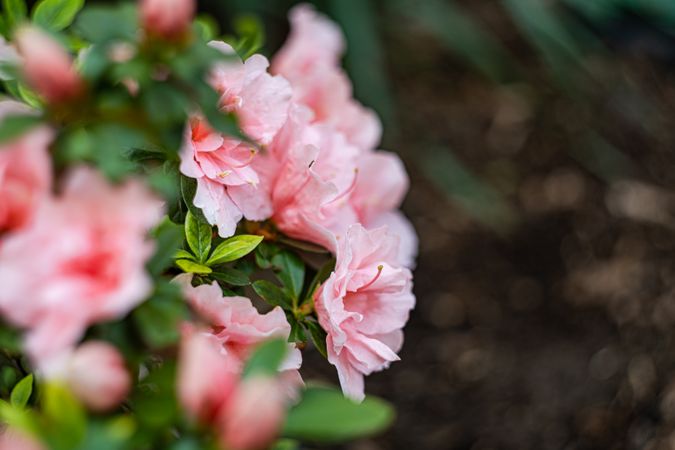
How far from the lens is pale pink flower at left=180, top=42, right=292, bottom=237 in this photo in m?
0.71

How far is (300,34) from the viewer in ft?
3.42

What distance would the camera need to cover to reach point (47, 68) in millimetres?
529

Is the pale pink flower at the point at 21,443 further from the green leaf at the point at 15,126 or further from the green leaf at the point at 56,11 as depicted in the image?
the green leaf at the point at 56,11

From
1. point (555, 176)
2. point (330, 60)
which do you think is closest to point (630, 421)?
point (555, 176)

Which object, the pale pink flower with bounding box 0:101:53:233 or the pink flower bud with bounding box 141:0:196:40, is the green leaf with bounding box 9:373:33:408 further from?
the pink flower bud with bounding box 141:0:196:40

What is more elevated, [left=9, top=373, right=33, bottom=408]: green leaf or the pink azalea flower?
the pink azalea flower

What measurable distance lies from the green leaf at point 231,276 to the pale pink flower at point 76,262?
0.23 meters

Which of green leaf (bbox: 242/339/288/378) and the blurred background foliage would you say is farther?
the blurred background foliage

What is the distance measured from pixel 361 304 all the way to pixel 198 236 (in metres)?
0.15

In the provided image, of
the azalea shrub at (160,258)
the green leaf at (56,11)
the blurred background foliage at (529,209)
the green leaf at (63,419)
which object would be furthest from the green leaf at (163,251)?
the blurred background foliage at (529,209)

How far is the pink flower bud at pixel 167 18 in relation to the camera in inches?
21.8

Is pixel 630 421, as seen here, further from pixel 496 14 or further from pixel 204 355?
pixel 496 14

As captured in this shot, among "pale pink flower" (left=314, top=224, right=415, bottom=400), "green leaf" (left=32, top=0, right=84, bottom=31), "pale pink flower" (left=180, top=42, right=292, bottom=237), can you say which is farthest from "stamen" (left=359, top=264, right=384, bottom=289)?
"green leaf" (left=32, top=0, right=84, bottom=31)

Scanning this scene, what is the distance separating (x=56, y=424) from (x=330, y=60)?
2.07ft
